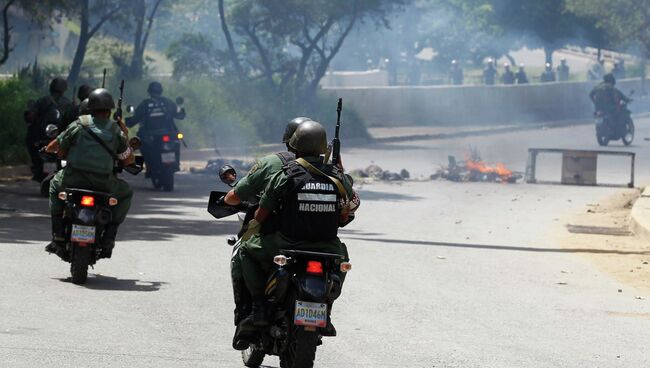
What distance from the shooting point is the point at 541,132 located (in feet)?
154

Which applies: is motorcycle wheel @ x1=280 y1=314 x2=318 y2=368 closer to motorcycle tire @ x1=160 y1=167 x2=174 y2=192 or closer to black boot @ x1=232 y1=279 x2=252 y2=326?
black boot @ x1=232 y1=279 x2=252 y2=326

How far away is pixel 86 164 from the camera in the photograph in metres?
12.4

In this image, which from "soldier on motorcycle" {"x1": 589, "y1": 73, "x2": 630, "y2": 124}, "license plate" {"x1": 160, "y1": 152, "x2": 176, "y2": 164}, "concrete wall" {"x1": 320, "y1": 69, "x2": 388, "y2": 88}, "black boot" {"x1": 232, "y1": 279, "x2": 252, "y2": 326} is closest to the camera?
"black boot" {"x1": 232, "y1": 279, "x2": 252, "y2": 326}

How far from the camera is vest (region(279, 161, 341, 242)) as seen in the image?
810cm

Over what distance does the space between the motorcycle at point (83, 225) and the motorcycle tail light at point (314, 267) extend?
14.7 ft

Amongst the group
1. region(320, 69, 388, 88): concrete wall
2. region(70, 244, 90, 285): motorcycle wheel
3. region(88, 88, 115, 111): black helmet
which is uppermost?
region(320, 69, 388, 88): concrete wall

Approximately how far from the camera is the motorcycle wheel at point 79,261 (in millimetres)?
12094

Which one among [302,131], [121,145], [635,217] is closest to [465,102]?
[635,217]

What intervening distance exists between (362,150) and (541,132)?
11.8 m

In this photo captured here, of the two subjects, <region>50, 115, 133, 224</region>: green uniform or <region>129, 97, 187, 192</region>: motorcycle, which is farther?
<region>129, 97, 187, 192</region>: motorcycle

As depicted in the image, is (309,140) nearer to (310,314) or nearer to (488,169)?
(310,314)

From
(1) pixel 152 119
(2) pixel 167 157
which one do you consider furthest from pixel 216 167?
(2) pixel 167 157

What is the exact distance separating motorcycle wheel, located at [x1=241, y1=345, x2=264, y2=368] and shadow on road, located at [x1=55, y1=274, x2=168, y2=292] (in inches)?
131

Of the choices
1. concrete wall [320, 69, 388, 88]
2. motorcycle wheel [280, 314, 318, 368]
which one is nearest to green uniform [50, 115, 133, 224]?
motorcycle wheel [280, 314, 318, 368]
